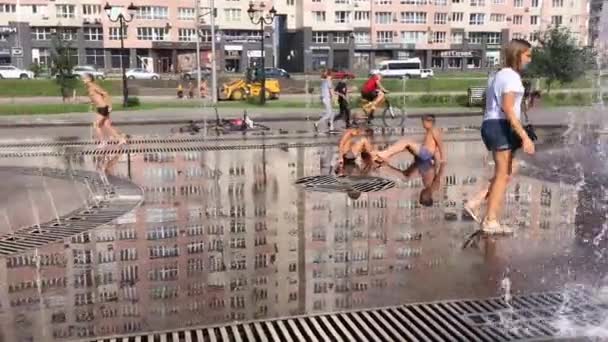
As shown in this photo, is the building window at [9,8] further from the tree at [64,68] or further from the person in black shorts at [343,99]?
the person in black shorts at [343,99]

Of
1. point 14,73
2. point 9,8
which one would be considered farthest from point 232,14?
point 14,73

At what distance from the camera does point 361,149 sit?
12586 mm

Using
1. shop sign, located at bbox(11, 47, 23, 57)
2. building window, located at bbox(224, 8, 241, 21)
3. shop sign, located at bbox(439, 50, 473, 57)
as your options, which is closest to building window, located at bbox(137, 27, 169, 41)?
building window, located at bbox(224, 8, 241, 21)

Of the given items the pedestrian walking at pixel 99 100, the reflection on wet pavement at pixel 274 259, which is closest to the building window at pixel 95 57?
the pedestrian walking at pixel 99 100

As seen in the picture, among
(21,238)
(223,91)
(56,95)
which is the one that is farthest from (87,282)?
(56,95)

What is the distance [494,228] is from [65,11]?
84.1 meters

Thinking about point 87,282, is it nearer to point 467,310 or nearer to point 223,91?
point 467,310

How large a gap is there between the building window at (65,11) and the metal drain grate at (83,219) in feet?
256

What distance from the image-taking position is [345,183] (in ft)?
33.6

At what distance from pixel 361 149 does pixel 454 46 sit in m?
85.6

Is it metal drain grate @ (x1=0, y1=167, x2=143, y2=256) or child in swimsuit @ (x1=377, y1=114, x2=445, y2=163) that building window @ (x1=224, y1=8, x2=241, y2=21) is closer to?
child in swimsuit @ (x1=377, y1=114, x2=445, y2=163)

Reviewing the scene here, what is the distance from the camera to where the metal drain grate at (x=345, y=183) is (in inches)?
388

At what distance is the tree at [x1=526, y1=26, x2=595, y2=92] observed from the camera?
33875mm

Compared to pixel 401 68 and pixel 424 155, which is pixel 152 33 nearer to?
pixel 401 68
